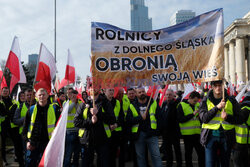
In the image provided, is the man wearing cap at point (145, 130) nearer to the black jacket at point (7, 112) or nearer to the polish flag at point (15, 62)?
the polish flag at point (15, 62)

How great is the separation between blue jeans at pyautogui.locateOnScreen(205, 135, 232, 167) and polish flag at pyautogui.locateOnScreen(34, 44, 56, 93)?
316 cm

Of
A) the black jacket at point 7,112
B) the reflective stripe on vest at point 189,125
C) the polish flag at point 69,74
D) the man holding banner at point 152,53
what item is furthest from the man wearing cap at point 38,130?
the polish flag at point 69,74

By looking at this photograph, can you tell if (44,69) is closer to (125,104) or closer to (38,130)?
(38,130)

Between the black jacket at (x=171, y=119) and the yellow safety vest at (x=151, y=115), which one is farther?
the black jacket at (x=171, y=119)

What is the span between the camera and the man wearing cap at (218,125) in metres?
4.53

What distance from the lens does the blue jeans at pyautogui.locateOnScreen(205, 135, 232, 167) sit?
4.63 metres

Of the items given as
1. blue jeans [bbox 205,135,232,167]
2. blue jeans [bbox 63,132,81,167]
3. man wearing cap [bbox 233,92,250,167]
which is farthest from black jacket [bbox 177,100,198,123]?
blue jeans [bbox 63,132,81,167]

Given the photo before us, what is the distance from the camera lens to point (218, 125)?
4.62 meters

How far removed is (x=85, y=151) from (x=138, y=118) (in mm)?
1213

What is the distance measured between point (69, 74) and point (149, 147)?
4.49 meters

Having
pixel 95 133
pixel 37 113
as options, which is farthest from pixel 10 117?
pixel 95 133

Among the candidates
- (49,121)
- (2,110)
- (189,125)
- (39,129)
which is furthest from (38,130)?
(189,125)

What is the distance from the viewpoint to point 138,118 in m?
5.35

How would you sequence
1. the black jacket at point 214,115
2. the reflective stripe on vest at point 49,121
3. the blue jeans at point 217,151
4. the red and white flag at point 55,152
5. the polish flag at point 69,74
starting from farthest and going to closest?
the polish flag at point 69,74, the reflective stripe on vest at point 49,121, the blue jeans at point 217,151, the black jacket at point 214,115, the red and white flag at point 55,152
